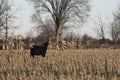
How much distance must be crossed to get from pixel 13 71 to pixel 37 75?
1.69 meters

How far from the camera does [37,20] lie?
168 feet

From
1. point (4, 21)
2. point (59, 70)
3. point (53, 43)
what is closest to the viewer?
point (59, 70)

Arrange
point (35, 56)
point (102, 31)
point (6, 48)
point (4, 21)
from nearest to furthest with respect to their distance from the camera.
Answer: point (35, 56) < point (6, 48) < point (4, 21) < point (102, 31)

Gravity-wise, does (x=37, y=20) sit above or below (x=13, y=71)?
above

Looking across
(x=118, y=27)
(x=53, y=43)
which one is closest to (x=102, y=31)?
(x=118, y=27)

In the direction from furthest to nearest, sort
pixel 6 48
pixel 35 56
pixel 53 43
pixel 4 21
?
1. pixel 4 21
2. pixel 53 43
3. pixel 6 48
4. pixel 35 56

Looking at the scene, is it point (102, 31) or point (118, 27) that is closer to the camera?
point (118, 27)

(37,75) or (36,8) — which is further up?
(36,8)

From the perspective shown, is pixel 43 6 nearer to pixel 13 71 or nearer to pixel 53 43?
pixel 53 43

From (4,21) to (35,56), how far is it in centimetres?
3426

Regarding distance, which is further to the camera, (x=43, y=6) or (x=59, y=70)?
(x=43, y=6)

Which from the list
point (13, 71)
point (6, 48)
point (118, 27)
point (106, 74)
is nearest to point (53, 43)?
point (6, 48)

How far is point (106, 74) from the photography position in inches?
447

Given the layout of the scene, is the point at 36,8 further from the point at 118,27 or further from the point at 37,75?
the point at 37,75
